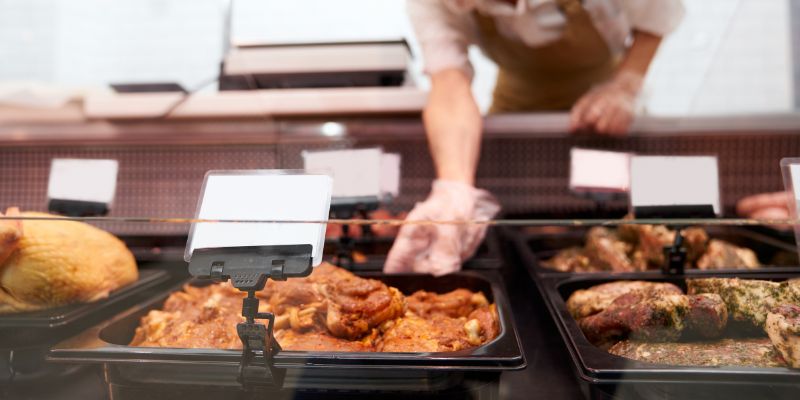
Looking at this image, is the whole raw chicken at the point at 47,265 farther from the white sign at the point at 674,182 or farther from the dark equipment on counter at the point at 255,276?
the white sign at the point at 674,182

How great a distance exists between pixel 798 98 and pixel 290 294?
317cm

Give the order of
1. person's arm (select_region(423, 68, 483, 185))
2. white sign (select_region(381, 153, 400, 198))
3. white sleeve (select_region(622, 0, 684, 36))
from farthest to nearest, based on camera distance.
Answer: white sleeve (select_region(622, 0, 684, 36)) < person's arm (select_region(423, 68, 483, 185)) < white sign (select_region(381, 153, 400, 198))

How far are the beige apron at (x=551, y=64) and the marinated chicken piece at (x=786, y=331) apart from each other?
1523 mm

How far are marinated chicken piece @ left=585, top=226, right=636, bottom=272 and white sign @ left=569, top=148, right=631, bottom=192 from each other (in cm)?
17

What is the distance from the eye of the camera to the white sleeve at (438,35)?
1933 mm

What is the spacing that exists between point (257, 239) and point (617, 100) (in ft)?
4.78

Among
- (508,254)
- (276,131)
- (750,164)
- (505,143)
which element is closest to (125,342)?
(276,131)

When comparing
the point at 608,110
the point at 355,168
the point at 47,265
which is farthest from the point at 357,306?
the point at 608,110

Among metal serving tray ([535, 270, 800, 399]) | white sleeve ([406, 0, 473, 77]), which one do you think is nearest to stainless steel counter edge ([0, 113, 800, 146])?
white sleeve ([406, 0, 473, 77])

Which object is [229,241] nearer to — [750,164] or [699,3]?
[750,164]

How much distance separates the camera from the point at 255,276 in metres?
0.69

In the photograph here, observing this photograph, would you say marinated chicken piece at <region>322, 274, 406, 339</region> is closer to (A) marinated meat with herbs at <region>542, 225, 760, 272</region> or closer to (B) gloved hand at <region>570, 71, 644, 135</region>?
(A) marinated meat with herbs at <region>542, 225, 760, 272</region>

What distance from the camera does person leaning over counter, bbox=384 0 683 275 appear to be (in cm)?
134

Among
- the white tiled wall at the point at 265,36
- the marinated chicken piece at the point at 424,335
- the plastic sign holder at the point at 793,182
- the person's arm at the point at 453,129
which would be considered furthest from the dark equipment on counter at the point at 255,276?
the white tiled wall at the point at 265,36
